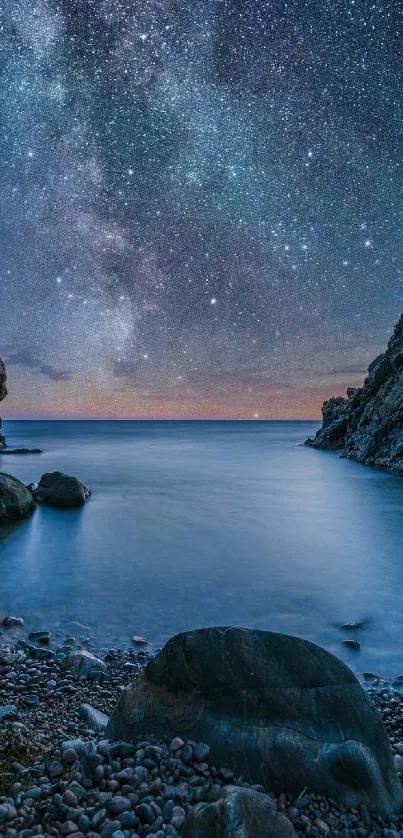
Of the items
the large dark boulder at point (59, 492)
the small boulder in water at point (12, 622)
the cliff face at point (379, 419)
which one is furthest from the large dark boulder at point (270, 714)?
the cliff face at point (379, 419)

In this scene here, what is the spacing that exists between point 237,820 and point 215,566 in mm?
7396

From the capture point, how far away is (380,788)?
2697mm

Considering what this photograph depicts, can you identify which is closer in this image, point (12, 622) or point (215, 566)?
point (12, 622)

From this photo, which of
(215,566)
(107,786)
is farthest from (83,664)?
(215,566)

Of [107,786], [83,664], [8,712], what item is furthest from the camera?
[83,664]

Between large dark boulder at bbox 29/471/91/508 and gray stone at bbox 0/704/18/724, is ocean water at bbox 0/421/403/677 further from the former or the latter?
gray stone at bbox 0/704/18/724

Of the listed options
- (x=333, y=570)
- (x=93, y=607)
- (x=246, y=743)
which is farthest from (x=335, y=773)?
(x=333, y=570)

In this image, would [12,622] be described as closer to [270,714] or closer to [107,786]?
[107,786]

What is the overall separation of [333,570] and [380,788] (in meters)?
6.94

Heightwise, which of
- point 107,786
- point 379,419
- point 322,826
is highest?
point 379,419

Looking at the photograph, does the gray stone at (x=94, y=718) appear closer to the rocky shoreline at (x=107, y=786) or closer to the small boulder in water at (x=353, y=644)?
the rocky shoreline at (x=107, y=786)

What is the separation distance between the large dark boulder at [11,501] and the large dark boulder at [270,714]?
35.3ft

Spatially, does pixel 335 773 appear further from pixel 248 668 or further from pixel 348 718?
pixel 248 668

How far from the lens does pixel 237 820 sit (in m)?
2.12
